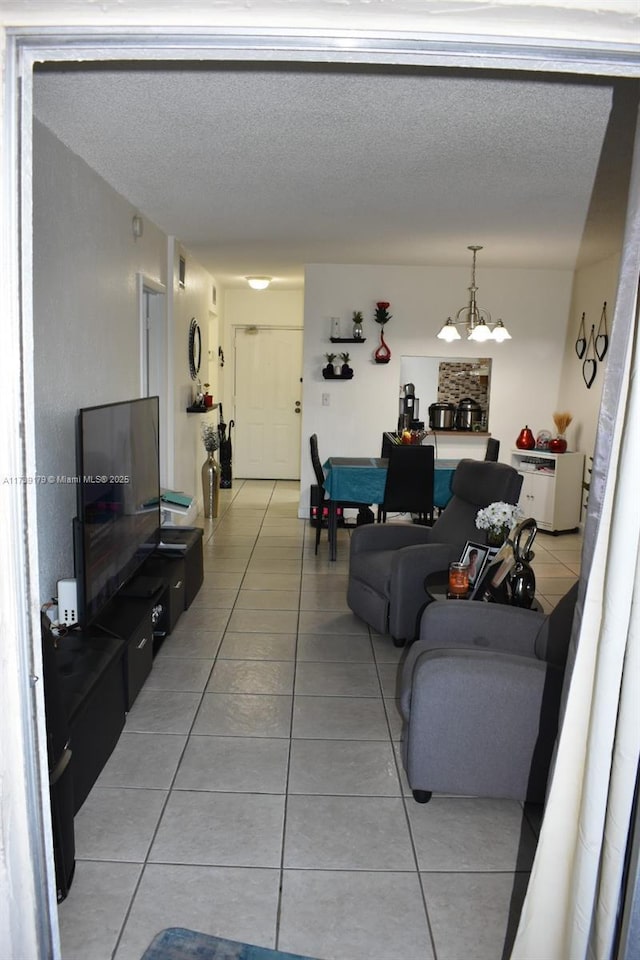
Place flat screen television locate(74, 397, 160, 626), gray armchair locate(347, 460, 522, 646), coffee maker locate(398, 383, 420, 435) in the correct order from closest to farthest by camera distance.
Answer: flat screen television locate(74, 397, 160, 626) < gray armchair locate(347, 460, 522, 646) < coffee maker locate(398, 383, 420, 435)

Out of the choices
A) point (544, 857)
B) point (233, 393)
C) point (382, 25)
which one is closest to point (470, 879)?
point (544, 857)

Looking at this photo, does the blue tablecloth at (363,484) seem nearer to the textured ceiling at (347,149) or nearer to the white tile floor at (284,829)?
the textured ceiling at (347,149)

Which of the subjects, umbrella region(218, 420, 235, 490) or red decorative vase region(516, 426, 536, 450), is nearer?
red decorative vase region(516, 426, 536, 450)

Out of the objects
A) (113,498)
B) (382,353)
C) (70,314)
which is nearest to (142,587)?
(113,498)

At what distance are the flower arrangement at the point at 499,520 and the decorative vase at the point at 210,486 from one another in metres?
4.29

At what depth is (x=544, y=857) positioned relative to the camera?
159 cm

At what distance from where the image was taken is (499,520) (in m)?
3.36

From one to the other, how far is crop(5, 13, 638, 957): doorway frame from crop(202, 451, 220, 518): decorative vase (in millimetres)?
5866

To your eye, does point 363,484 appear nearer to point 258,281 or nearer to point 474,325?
point 474,325

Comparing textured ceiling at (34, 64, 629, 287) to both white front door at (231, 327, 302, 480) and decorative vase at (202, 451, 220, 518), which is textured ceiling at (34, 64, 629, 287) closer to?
decorative vase at (202, 451, 220, 518)

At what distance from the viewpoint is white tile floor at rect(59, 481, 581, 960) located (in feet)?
6.64

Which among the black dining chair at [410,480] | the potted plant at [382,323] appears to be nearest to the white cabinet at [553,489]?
the black dining chair at [410,480]

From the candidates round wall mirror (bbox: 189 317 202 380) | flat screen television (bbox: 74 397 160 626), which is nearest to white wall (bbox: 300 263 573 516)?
round wall mirror (bbox: 189 317 202 380)

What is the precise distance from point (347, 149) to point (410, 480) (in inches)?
110
